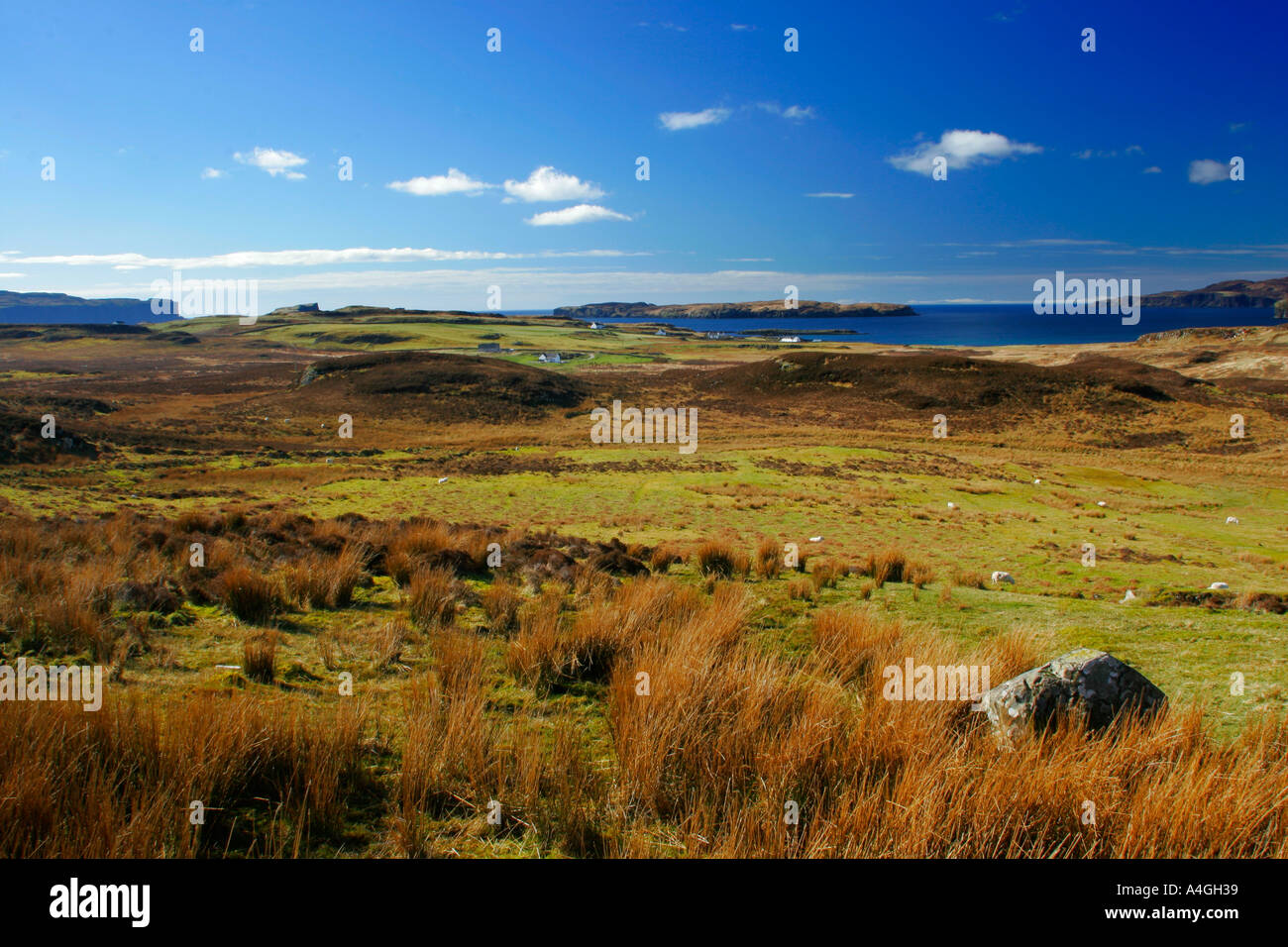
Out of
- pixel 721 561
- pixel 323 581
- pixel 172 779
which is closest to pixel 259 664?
pixel 172 779

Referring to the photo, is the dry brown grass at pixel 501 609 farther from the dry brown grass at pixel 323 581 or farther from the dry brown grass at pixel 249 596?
the dry brown grass at pixel 249 596

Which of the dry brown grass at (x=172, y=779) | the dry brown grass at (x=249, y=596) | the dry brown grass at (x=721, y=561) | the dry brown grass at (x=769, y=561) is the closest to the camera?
the dry brown grass at (x=172, y=779)

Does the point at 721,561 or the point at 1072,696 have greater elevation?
the point at 1072,696

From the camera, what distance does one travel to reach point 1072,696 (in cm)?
415

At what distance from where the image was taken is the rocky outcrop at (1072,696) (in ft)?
13.4

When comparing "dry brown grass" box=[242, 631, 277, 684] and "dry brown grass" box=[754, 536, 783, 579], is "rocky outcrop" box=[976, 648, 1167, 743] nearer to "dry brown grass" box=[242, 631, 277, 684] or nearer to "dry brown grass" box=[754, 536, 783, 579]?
"dry brown grass" box=[242, 631, 277, 684]

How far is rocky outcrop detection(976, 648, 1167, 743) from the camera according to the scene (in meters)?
4.09

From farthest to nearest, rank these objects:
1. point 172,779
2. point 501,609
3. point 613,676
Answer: point 501,609
point 613,676
point 172,779

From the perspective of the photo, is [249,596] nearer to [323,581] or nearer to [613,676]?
[323,581]

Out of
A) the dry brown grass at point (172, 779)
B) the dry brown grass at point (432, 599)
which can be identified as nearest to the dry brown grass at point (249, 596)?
the dry brown grass at point (432, 599)

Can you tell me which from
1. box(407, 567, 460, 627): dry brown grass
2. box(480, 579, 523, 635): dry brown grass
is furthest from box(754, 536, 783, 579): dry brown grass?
box(407, 567, 460, 627): dry brown grass

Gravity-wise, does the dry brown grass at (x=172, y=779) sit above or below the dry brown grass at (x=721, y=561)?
above

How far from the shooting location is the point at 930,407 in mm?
52938
